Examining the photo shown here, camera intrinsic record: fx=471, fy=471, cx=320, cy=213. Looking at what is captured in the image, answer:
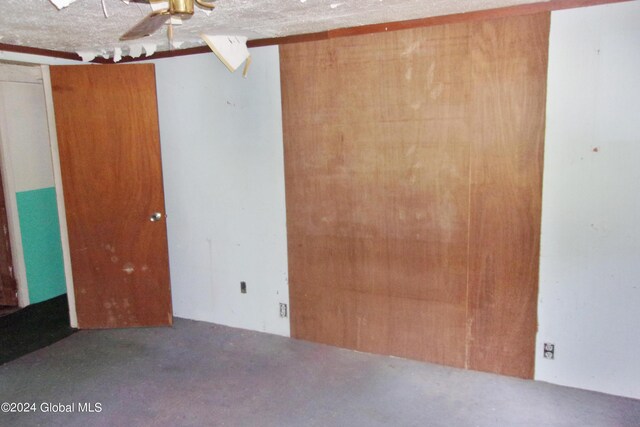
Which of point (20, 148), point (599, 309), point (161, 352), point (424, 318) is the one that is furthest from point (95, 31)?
point (599, 309)

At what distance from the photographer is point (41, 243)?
4.26 meters

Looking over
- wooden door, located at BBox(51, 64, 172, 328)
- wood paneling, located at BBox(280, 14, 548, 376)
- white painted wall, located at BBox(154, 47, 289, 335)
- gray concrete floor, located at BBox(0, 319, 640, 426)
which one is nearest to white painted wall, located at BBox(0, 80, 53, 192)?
wooden door, located at BBox(51, 64, 172, 328)

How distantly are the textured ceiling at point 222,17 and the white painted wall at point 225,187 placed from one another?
0.38 m

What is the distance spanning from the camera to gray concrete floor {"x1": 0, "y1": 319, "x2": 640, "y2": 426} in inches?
99.4

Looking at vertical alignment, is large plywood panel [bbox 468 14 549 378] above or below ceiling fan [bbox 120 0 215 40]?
below

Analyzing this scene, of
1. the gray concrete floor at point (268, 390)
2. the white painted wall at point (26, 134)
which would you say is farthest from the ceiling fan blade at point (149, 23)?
the white painted wall at point (26, 134)

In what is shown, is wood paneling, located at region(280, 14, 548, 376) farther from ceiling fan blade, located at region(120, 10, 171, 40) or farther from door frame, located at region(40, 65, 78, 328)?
door frame, located at region(40, 65, 78, 328)

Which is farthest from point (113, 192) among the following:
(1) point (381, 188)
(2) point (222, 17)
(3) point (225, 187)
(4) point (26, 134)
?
(1) point (381, 188)

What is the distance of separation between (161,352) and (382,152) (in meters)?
2.07

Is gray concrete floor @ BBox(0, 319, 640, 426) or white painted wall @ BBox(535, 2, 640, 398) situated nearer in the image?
white painted wall @ BBox(535, 2, 640, 398)

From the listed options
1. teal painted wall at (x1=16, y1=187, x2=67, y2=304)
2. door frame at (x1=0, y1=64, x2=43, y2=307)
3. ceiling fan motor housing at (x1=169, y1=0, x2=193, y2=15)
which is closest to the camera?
ceiling fan motor housing at (x1=169, y1=0, x2=193, y2=15)

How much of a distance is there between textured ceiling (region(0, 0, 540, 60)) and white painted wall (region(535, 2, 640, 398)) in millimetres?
449

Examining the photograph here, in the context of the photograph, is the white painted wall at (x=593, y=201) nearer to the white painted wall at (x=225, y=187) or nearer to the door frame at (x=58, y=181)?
the white painted wall at (x=225, y=187)

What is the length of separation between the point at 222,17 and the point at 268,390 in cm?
216
